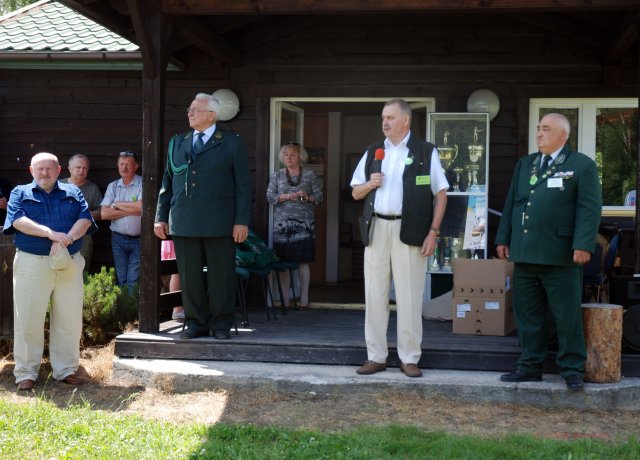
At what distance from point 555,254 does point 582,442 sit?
1.14 m

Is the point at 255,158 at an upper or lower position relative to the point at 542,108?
lower

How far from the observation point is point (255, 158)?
24.9ft

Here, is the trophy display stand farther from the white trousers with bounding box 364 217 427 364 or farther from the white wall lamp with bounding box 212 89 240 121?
the white trousers with bounding box 364 217 427 364

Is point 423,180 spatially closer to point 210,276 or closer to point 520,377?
point 520,377

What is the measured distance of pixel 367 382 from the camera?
195 inches

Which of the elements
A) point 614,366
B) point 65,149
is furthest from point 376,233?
point 65,149

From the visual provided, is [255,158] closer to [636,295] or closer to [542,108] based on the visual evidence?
[542,108]

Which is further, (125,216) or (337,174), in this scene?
(337,174)

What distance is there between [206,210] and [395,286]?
4.48 feet

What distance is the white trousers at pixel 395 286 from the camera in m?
4.92

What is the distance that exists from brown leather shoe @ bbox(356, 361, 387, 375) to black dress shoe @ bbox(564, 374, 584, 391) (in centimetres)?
113

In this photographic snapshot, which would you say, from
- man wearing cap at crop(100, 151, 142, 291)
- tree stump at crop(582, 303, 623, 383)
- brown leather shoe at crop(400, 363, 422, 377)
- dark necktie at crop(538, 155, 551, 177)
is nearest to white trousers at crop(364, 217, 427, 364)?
brown leather shoe at crop(400, 363, 422, 377)

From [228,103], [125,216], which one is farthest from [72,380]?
[228,103]

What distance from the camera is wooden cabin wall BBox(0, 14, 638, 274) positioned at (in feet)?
23.6
